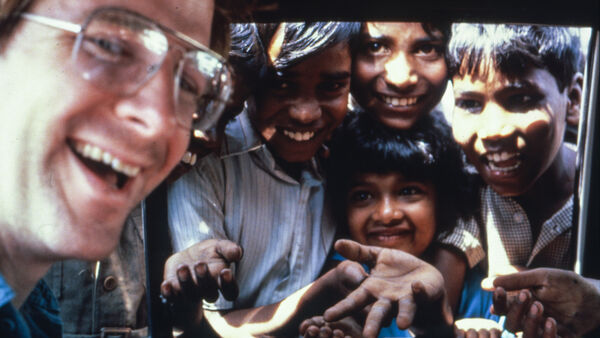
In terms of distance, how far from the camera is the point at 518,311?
7.48 feet

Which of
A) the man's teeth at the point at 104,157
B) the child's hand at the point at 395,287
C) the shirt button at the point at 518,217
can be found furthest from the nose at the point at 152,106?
the shirt button at the point at 518,217

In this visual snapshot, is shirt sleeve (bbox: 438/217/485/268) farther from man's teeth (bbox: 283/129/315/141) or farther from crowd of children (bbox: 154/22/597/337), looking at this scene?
Answer: man's teeth (bbox: 283/129/315/141)

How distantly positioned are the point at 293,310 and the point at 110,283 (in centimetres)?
83

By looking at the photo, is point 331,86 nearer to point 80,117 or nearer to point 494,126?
point 494,126

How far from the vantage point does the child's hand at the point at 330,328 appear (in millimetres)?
2287

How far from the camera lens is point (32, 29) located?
4.33 ft

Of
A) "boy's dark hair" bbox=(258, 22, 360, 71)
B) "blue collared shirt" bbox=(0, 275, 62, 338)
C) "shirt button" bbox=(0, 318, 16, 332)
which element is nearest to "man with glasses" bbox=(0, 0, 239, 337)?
"shirt button" bbox=(0, 318, 16, 332)

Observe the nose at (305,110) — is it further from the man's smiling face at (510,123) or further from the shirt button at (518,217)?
the shirt button at (518,217)

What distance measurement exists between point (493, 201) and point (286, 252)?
965mm

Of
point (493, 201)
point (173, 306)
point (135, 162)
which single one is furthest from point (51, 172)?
point (493, 201)

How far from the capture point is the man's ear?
2305mm

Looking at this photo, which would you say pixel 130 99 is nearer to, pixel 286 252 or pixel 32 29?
pixel 32 29

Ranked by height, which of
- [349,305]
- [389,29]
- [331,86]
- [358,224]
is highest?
[389,29]

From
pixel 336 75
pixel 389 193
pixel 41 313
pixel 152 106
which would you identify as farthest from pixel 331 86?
pixel 41 313
